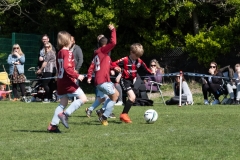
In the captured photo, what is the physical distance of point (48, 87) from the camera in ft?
71.9

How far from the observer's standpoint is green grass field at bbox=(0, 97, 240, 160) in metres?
8.44

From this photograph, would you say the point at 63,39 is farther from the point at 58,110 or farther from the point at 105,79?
the point at 105,79

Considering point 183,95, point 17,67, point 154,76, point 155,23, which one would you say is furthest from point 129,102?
point 155,23

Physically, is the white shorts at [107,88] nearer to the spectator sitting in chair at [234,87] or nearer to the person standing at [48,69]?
the spectator sitting in chair at [234,87]

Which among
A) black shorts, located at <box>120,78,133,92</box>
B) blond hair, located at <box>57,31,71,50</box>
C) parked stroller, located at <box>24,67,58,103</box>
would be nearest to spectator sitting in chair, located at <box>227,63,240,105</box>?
parked stroller, located at <box>24,67,58,103</box>

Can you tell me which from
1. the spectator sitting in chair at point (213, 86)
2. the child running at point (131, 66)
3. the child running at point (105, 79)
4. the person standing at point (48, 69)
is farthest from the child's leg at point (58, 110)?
the person standing at point (48, 69)

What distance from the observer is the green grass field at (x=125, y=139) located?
27.7 ft

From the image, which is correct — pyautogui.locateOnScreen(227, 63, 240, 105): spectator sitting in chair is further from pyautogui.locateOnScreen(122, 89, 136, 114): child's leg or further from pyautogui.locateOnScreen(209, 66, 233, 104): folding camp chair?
pyautogui.locateOnScreen(122, 89, 136, 114): child's leg

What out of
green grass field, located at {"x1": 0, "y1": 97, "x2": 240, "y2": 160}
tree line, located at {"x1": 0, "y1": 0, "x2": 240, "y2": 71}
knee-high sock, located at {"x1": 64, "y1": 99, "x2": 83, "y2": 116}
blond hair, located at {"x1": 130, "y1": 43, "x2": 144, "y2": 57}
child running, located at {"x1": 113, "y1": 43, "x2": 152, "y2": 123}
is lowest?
green grass field, located at {"x1": 0, "y1": 97, "x2": 240, "y2": 160}

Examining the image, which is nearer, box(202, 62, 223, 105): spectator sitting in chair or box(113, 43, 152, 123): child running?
box(113, 43, 152, 123): child running

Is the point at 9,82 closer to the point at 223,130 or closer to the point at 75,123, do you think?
the point at 75,123

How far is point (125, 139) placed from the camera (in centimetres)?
1005

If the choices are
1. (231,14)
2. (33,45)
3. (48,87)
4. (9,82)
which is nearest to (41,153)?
(48,87)

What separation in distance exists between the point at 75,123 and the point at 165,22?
54.0 feet
